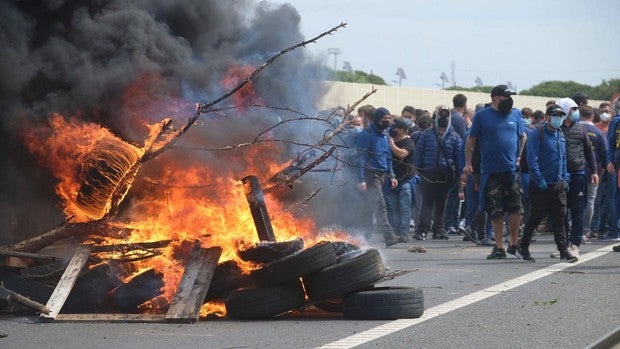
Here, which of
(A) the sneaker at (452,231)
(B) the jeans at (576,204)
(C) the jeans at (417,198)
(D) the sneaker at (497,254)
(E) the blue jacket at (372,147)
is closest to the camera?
(D) the sneaker at (497,254)

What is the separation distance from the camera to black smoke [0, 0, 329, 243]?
11.2 m

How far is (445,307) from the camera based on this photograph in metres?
10.6

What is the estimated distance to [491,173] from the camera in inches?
610

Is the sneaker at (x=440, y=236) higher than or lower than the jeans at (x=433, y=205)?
lower

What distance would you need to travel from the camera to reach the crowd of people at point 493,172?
15359 millimetres


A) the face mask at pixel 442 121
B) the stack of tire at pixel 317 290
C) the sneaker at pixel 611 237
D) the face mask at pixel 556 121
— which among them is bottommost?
the sneaker at pixel 611 237

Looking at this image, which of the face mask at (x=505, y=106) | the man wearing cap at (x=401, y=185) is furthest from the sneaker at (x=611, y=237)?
the face mask at (x=505, y=106)

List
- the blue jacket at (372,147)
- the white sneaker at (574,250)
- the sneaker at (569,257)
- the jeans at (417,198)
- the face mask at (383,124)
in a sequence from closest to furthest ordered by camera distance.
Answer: the sneaker at (569,257) → the white sneaker at (574,250) → the blue jacket at (372,147) → the face mask at (383,124) → the jeans at (417,198)

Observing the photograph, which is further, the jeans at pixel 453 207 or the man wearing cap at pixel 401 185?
the jeans at pixel 453 207

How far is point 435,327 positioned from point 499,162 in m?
6.40

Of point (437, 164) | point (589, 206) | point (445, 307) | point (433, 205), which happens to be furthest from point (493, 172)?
point (445, 307)

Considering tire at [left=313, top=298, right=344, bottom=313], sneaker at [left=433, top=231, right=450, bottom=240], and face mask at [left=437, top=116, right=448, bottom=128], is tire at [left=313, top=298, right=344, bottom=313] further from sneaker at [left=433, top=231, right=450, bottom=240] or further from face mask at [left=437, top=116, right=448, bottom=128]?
sneaker at [left=433, top=231, right=450, bottom=240]

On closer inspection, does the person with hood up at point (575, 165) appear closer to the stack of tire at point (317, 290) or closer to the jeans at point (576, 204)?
the jeans at point (576, 204)

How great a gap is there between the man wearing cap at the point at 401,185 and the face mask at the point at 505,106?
9.93 feet
